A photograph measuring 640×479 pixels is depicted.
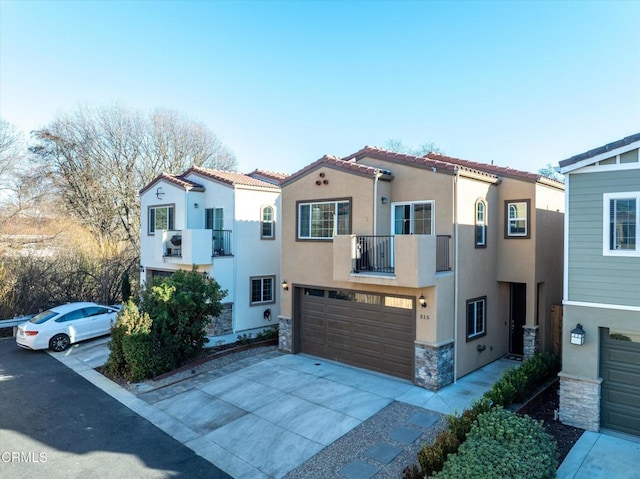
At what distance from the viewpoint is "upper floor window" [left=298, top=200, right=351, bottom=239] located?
1225 cm

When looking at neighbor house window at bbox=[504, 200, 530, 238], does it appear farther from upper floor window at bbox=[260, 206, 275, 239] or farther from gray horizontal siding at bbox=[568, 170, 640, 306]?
upper floor window at bbox=[260, 206, 275, 239]

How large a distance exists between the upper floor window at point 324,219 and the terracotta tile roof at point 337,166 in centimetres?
95

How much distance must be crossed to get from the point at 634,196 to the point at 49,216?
27693 mm

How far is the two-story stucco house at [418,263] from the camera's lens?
10773 mm

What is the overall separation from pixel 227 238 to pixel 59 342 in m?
7.06

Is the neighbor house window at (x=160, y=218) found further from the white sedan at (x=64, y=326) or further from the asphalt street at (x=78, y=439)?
the asphalt street at (x=78, y=439)

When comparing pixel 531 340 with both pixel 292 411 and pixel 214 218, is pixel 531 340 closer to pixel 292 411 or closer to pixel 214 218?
pixel 292 411

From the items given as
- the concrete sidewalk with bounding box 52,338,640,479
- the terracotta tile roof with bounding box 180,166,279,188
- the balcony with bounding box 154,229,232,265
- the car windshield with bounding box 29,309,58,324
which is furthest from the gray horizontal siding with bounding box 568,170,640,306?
Result: the car windshield with bounding box 29,309,58,324

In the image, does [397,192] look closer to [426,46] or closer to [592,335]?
[592,335]

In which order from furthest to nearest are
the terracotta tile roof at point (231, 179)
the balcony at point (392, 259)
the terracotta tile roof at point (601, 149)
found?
the terracotta tile roof at point (231, 179) → the balcony at point (392, 259) → the terracotta tile roof at point (601, 149)

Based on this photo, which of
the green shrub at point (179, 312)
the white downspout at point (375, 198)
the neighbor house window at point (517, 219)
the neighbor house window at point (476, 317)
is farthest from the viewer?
the neighbor house window at point (517, 219)

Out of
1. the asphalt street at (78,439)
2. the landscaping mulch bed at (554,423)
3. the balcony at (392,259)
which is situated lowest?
the asphalt street at (78,439)

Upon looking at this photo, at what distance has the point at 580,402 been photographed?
8.41 metres

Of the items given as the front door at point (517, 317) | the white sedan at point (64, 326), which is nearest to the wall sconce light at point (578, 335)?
the front door at point (517, 317)
